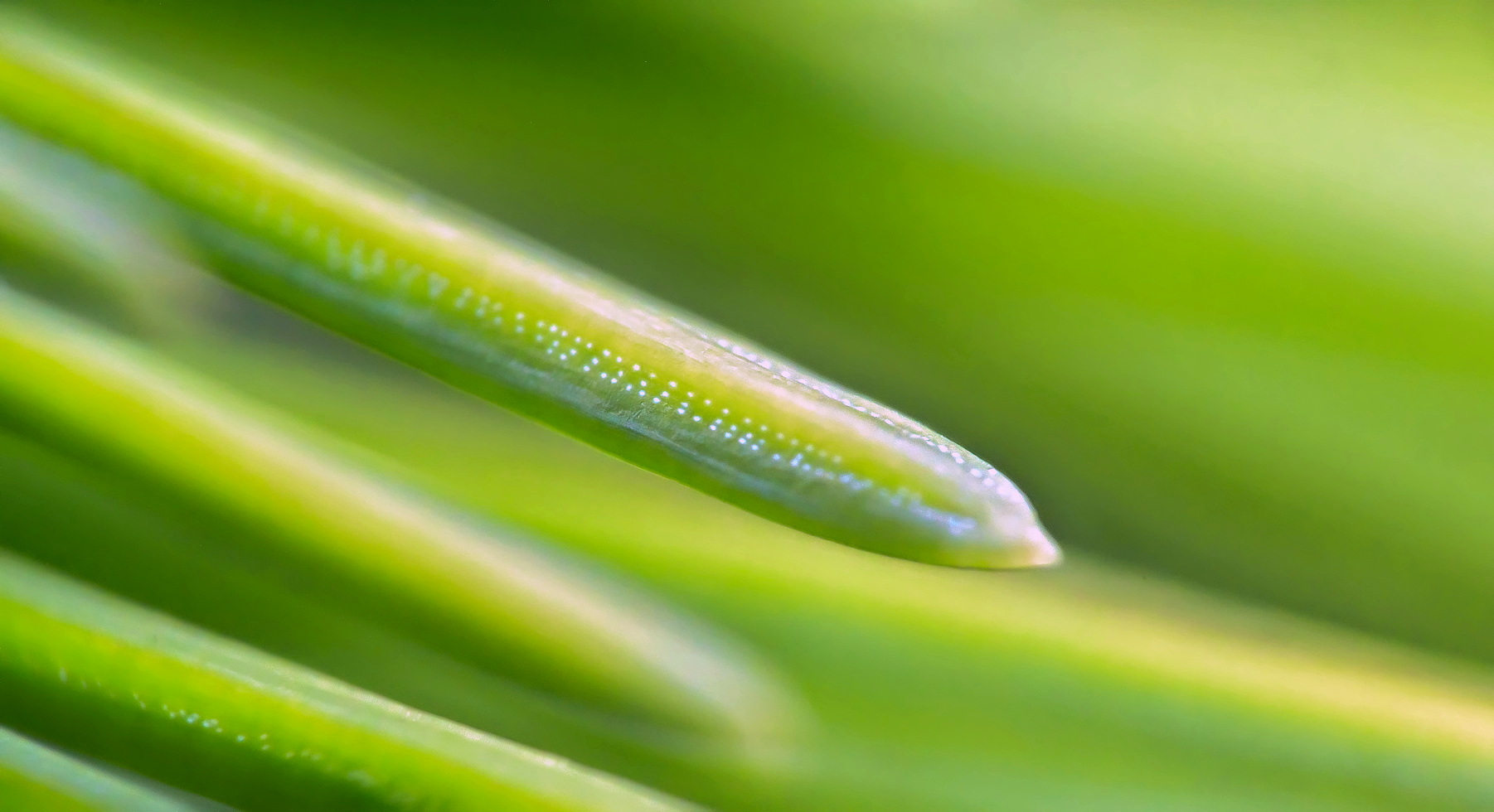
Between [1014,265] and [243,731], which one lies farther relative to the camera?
[1014,265]

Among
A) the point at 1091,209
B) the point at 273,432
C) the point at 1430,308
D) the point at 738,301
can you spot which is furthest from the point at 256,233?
the point at 1430,308

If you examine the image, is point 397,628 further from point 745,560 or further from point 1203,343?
point 1203,343

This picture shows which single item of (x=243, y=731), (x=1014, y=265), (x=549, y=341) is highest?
(x=1014, y=265)

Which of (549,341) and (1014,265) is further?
(1014,265)

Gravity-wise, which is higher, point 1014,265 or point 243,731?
point 1014,265

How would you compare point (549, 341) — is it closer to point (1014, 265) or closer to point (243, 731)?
point (243, 731)

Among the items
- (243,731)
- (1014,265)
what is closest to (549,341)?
(243,731)
